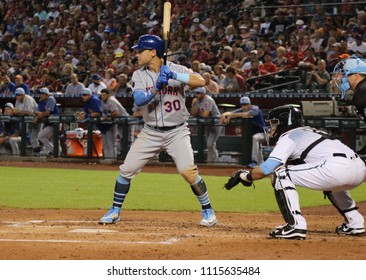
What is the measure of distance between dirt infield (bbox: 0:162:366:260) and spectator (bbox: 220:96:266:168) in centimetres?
→ 728

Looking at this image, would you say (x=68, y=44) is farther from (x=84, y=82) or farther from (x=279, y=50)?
(x=279, y=50)

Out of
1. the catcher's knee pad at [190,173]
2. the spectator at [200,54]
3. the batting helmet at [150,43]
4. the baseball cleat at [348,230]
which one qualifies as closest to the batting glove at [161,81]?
the batting helmet at [150,43]

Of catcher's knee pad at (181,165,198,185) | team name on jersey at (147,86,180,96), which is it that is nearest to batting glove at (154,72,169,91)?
team name on jersey at (147,86,180,96)

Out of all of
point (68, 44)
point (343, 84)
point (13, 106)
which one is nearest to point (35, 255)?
point (343, 84)

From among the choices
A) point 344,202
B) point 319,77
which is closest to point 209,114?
point 319,77

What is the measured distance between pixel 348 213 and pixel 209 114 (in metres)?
10.5

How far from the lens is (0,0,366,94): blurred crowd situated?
18.5 m

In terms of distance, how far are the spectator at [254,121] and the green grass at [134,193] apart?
200 centimetres

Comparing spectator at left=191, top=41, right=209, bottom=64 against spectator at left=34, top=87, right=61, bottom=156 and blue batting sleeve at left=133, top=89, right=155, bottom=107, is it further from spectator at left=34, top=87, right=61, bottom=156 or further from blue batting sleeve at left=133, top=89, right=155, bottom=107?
blue batting sleeve at left=133, top=89, right=155, bottom=107

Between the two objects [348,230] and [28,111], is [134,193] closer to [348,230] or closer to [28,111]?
[348,230]

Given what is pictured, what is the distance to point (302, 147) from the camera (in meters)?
7.41

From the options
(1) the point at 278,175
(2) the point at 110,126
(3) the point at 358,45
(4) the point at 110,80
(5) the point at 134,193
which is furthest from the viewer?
(4) the point at 110,80

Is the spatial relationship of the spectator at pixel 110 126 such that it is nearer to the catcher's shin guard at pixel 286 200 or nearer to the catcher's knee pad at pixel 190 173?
the catcher's knee pad at pixel 190 173

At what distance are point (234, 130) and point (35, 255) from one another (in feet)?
38.6
